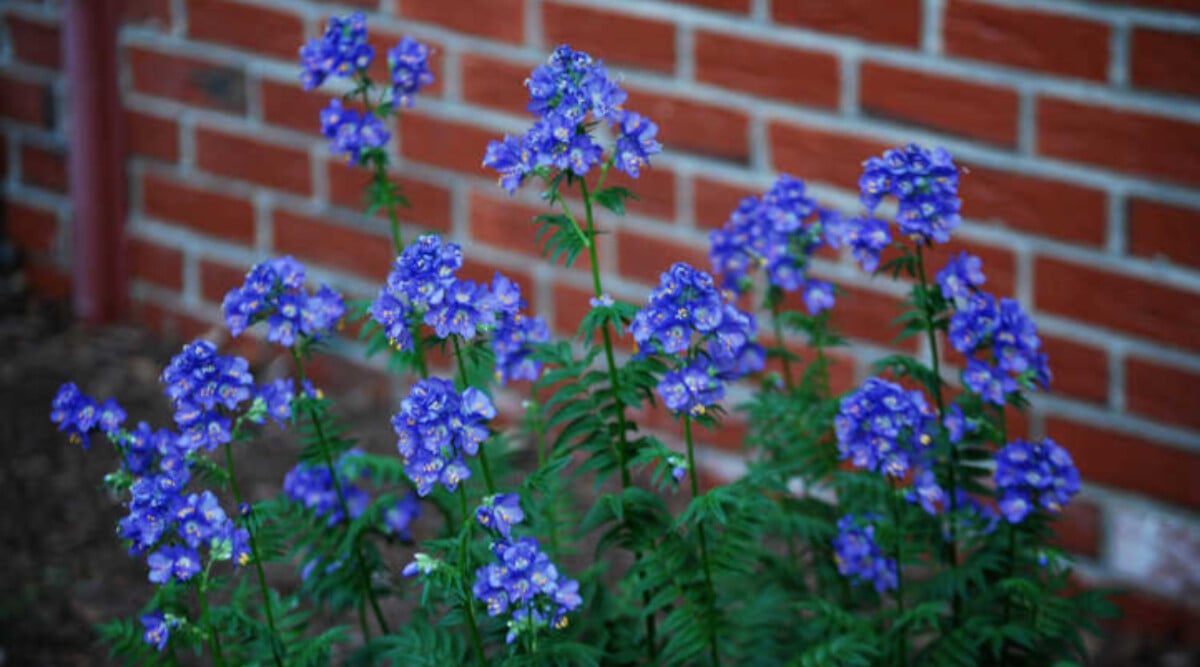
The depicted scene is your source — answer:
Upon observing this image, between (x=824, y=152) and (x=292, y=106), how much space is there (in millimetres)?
1084

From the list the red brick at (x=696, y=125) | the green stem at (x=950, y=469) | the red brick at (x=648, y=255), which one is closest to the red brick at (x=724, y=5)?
the red brick at (x=696, y=125)

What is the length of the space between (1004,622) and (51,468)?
73.3 inches

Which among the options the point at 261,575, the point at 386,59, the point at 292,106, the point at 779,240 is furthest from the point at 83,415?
the point at 292,106

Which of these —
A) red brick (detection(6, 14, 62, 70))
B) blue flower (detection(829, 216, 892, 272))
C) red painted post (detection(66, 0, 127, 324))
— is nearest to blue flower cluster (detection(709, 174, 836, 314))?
blue flower (detection(829, 216, 892, 272))

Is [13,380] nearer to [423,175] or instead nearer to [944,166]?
[423,175]

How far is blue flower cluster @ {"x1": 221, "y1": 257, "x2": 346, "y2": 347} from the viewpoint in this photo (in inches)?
74.8

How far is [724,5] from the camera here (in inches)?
114

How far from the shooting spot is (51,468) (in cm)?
323

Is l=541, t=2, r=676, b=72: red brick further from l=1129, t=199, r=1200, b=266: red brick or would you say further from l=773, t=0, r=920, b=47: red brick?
l=1129, t=199, r=1200, b=266: red brick

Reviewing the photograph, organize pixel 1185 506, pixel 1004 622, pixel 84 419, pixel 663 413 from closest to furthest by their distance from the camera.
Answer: pixel 84 419
pixel 1004 622
pixel 1185 506
pixel 663 413

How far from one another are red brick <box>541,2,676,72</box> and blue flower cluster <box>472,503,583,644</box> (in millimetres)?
1350

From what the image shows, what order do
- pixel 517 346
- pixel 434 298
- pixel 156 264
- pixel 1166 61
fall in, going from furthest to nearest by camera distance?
pixel 156 264
pixel 1166 61
pixel 517 346
pixel 434 298

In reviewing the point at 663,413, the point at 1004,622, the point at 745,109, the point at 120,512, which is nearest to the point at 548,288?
the point at 663,413

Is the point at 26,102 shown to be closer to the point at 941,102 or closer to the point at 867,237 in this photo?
the point at 941,102
